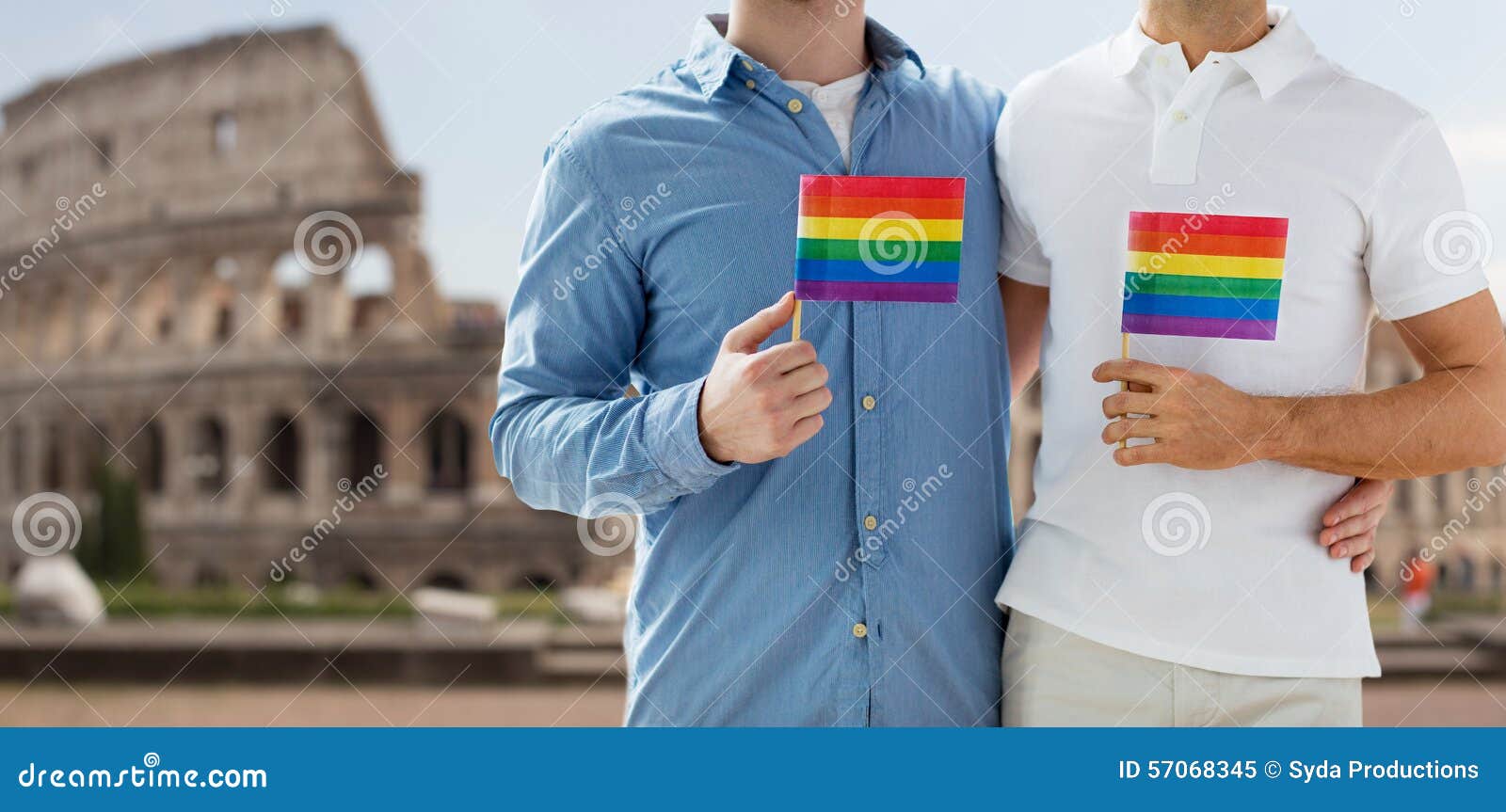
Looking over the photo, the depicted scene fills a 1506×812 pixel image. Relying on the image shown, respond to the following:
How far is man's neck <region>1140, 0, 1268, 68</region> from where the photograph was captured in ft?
6.31

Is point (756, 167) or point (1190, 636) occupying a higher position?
point (756, 167)

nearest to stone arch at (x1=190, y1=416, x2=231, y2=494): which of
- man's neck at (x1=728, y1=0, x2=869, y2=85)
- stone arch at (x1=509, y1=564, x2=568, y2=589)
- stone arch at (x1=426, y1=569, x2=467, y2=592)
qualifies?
stone arch at (x1=426, y1=569, x2=467, y2=592)

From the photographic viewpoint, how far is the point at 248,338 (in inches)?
1023

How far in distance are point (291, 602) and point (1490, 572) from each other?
1059 inches

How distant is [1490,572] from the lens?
1240 inches

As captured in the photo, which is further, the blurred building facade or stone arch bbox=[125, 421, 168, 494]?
the blurred building facade

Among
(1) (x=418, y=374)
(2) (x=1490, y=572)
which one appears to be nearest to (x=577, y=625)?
(1) (x=418, y=374)

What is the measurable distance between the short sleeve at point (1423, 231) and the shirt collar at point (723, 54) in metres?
0.71

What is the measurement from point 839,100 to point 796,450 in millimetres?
545

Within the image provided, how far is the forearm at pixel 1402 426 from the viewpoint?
1.82m

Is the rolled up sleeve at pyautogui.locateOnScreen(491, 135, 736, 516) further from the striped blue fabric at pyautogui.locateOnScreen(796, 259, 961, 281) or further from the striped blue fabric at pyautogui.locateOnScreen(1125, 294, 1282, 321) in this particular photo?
the striped blue fabric at pyautogui.locateOnScreen(1125, 294, 1282, 321)

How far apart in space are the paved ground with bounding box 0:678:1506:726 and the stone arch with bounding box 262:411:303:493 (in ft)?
36.7

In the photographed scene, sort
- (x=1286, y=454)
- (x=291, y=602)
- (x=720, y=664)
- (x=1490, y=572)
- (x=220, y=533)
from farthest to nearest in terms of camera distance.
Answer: (x=1490, y=572), (x=220, y=533), (x=291, y=602), (x=720, y=664), (x=1286, y=454)
